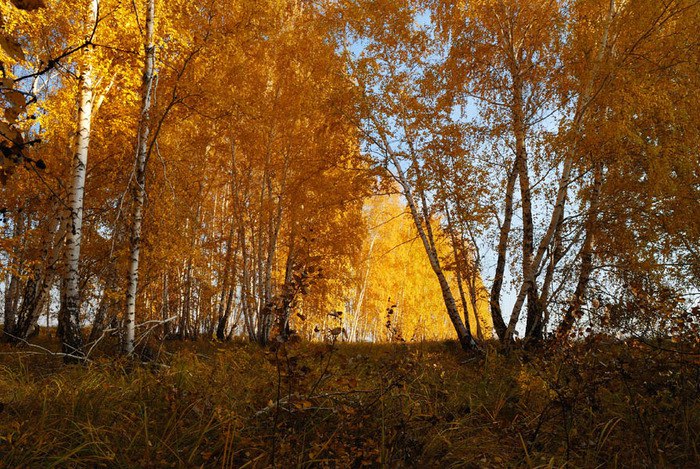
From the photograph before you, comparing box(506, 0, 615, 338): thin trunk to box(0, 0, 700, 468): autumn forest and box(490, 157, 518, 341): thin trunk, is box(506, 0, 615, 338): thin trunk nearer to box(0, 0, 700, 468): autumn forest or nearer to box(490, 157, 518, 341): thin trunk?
box(0, 0, 700, 468): autumn forest

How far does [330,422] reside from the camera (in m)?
3.62

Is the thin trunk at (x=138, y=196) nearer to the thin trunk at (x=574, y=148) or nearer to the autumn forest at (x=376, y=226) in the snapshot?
the autumn forest at (x=376, y=226)

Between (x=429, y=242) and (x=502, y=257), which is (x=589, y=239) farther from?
(x=429, y=242)

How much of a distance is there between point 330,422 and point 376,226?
460cm

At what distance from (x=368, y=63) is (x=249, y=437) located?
6.80 metres

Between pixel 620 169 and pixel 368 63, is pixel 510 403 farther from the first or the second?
pixel 368 63

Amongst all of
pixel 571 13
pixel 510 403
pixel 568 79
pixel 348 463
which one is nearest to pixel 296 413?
pixel 348 463

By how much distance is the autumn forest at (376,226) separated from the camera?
3.46m

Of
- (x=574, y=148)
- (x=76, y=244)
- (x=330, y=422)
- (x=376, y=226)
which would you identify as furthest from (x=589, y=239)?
(x=76, y=244)

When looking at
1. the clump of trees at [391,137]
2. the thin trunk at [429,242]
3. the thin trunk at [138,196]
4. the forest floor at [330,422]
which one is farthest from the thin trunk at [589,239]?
the thin trunk at [138,196]

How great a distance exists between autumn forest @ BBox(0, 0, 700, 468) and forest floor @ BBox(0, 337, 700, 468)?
0.03m

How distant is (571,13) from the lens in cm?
904

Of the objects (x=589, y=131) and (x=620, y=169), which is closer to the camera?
(x=589, y=131)

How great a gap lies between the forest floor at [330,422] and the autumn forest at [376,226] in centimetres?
3
